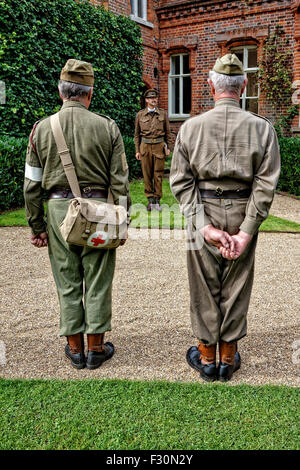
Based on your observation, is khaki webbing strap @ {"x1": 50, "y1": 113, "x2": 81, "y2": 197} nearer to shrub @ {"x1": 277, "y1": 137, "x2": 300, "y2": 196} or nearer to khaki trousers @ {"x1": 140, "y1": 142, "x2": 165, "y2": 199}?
khaki trousers @ {"x1": 140, "y1": 142, "x2": 165, "y2": 199}

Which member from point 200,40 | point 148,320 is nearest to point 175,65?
point 200,40

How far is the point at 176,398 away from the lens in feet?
9.25

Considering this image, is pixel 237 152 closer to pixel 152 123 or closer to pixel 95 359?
pixel 95 359

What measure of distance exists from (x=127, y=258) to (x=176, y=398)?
3.51 metres

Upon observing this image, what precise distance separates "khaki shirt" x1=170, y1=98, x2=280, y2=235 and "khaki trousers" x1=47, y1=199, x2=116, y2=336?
972 millimetres

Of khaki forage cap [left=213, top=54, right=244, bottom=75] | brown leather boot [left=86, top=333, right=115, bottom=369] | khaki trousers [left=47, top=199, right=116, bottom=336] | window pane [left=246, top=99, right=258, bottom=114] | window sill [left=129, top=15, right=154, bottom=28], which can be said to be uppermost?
window sill [left=129, top=15, right=154, bottom=28]

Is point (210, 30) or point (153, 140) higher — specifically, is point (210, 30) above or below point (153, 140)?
above

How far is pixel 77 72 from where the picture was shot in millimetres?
2957

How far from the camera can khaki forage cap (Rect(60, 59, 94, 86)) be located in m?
2.94

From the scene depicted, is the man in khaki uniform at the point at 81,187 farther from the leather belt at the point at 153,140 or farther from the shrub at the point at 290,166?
the shrub at the point at 290,166

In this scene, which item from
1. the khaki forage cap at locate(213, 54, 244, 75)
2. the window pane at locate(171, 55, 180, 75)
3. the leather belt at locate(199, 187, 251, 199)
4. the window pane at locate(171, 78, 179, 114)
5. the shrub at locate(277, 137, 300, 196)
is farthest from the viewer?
the window pane at locate(171, 78, 179, 114)

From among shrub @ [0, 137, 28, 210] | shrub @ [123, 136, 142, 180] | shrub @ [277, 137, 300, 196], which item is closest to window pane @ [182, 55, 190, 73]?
shrub @ [123, 136, 142, 180]

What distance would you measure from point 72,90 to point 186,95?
13894mm

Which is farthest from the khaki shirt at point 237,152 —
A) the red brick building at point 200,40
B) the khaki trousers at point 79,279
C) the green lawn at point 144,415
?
the red brick building at point 200,40
